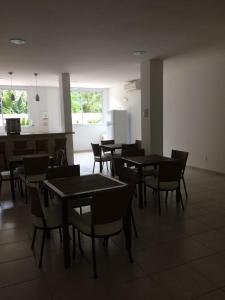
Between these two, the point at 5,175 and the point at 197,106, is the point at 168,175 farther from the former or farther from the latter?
the point at 5,175

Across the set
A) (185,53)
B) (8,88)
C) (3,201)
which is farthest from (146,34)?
(8,88)

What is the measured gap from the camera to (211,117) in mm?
5980

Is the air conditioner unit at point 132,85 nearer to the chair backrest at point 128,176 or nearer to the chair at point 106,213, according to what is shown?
the chair backrest at point 128,176

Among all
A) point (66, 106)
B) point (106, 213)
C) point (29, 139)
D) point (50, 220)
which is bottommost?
point (50, 220)

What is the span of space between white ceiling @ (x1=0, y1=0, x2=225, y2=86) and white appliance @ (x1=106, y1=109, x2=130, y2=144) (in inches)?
128

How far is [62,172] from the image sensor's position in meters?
3.28

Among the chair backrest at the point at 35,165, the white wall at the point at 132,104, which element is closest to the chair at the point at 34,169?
the chair backrest at the point at 35,165

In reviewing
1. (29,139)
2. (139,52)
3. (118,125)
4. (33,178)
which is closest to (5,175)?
(29,139)

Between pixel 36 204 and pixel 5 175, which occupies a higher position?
pixel 36 204

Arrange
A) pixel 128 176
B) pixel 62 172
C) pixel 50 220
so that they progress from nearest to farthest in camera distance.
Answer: pixel 50 220 → pixel 128 176 → pixel 62 172

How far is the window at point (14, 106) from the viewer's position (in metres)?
9.23

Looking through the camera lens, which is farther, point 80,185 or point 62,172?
point 62,172

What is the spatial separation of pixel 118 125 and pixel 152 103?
11.5ft

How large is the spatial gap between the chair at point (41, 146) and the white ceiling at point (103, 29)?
1795 millimetres
